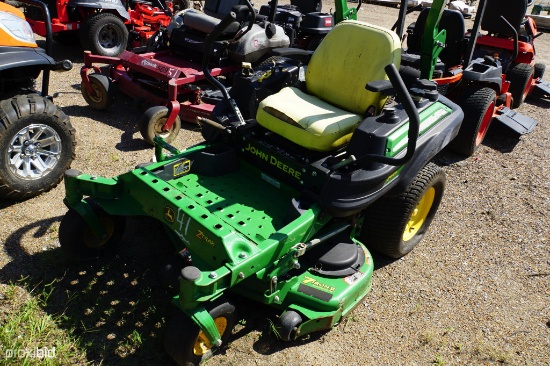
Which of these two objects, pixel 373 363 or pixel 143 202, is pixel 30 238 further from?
pixel 373 363

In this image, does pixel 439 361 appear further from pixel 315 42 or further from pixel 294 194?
pixel 315 42

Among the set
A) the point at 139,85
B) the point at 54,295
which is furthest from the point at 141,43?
the point at 54,295

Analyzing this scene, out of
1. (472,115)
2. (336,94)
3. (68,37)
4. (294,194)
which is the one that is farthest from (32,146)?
(68,37)

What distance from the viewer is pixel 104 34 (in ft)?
22.2

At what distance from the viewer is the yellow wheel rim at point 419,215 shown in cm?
364

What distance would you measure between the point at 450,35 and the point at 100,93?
12.2 ft

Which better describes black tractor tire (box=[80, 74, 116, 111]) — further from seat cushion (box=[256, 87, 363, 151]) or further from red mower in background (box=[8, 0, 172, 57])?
seat cushion (box=[256, 87, 363, 151])

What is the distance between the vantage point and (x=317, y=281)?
283 cm

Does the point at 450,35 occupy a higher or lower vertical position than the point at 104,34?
higher

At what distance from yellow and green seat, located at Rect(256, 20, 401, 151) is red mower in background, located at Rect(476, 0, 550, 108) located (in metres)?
3.37

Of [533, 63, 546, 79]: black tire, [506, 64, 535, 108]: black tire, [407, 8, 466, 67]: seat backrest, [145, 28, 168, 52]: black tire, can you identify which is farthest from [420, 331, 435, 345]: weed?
[533, 63, 546, 79]: black tire

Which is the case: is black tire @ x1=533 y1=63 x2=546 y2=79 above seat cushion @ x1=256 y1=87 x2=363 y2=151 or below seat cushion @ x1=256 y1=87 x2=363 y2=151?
below

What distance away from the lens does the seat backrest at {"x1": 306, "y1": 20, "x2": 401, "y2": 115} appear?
10.5ft
